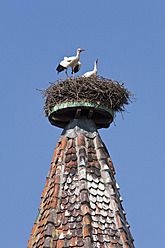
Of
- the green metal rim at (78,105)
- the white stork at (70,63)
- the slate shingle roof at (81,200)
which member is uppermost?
the white stork at (70,63)

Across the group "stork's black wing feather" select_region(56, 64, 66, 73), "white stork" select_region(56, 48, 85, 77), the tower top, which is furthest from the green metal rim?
"stork's black wing feather" select_region(56, 64, 66, 73)

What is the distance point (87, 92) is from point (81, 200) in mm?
2344

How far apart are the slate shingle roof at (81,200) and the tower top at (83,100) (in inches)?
12.0

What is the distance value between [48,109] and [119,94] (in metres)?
1.50

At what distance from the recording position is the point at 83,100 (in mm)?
10422

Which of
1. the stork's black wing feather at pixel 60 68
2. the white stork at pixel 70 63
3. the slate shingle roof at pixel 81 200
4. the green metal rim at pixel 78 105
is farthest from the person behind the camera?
the stork's black wing feather at pixel 60 68

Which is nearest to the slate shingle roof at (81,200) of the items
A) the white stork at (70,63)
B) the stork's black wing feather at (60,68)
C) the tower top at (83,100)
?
the tower top at (83,100)

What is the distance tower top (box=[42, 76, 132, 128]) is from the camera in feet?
34.3

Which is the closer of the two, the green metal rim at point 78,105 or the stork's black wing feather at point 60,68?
the green metal rim at point 78,105

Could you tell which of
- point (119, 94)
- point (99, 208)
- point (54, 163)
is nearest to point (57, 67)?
point (119, 94)

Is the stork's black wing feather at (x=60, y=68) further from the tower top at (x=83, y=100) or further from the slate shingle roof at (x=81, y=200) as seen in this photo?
the slate shingle roof at (x=81, y=200)

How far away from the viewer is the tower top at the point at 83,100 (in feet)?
34.3

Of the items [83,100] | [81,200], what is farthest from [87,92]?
[81,200]

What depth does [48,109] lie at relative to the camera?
35.2 ft
